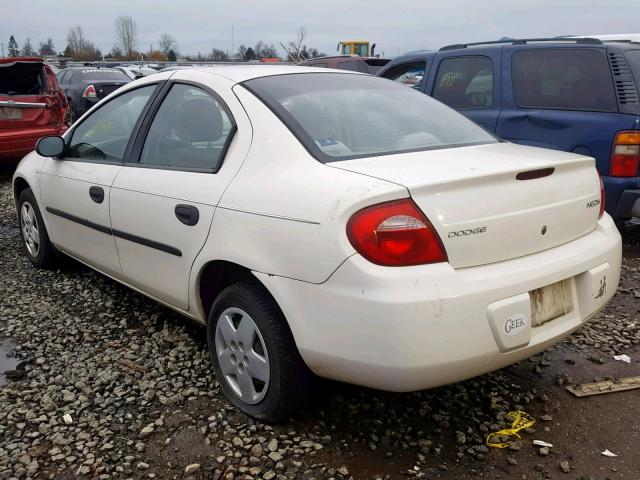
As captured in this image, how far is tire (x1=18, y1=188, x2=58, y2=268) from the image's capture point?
459 cm

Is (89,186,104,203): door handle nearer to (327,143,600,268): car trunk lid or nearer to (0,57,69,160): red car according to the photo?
(327,143,600,268): car trunk lid

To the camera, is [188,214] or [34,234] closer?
[188,214]

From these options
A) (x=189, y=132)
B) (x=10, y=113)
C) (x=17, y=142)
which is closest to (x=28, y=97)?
(x=10, y=113)

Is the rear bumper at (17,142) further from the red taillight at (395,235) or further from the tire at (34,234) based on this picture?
the red taillight at (395,235)

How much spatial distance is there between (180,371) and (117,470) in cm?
79

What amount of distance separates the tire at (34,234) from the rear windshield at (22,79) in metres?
4.43

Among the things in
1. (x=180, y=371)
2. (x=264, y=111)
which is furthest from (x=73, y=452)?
(x=264, y=111)

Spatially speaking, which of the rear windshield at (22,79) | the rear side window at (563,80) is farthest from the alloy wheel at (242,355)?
the rear windshield at (22,79)

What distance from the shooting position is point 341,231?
217cm

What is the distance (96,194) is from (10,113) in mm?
5491

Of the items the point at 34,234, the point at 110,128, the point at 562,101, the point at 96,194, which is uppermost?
the point at 562,101

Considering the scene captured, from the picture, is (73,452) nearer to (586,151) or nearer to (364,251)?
(364,251)

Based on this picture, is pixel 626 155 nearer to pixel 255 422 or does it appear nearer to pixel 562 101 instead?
pixel 562 101

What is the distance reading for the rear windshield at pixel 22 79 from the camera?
8.58m
